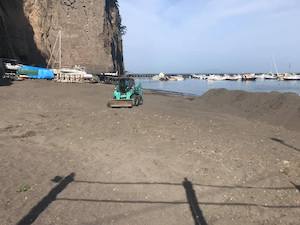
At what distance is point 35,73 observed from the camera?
52188mm

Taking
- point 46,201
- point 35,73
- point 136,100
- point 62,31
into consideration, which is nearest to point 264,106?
point 136,100

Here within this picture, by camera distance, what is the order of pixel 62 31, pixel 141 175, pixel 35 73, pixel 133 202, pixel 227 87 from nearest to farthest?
pixel 133 202
pixel 141 175
pixel 35 73
pixel 62 31
pixel 227 87

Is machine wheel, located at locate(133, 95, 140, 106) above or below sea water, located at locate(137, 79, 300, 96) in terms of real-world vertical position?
above

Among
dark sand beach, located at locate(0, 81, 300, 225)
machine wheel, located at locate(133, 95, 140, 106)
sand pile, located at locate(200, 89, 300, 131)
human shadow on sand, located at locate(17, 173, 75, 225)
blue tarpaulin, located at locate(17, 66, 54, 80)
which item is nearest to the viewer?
human shadow on sand, located at locate(17, 173, 75, 225)

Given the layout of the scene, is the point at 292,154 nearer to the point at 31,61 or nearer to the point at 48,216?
the point at 48,216

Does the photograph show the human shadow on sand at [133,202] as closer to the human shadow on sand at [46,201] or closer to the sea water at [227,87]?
the human shadow on sand at [46,201]

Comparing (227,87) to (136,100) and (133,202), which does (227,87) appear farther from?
(133,202)

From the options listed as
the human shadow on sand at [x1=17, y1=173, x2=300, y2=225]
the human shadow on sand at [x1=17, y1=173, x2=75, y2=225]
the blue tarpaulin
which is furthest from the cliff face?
the human shadow on sand at [x1=17, y1=173, x2=300, y2=225]

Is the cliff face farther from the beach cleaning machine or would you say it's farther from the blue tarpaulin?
the beach cleaning machine

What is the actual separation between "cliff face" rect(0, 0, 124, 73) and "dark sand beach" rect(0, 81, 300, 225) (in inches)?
1634

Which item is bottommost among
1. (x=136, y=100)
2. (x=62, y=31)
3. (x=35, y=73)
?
(x=136, y=100)

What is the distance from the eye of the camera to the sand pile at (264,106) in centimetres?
2871

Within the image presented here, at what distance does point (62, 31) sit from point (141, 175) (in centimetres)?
6995

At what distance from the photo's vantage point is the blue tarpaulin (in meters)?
50.0
